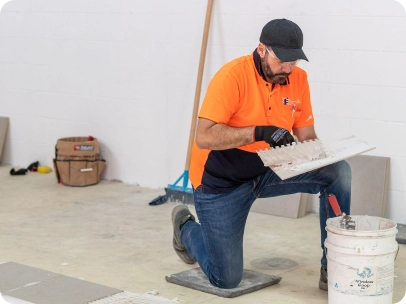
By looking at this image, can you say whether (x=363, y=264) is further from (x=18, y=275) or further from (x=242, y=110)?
(x=18, y=275)

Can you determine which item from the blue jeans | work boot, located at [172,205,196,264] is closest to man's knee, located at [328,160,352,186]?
the blue jeans

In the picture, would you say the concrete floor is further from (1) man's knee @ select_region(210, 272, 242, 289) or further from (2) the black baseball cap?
(2) the black baseball cap

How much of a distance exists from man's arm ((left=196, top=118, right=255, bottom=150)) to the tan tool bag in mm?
2771

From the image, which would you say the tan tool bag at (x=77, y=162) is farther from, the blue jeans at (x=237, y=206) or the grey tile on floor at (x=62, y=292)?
the blue jeans at (x=237, y=206)

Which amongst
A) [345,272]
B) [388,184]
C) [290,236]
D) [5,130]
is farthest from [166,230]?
[5,130]

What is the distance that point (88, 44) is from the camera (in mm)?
5910

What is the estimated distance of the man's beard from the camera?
321 cm

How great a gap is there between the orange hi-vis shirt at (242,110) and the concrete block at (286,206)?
1.50m

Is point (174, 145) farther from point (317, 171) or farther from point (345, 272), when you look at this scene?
point (345, 272)

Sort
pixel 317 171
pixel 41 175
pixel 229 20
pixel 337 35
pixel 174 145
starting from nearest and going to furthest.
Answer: pixel 317 171, pixel 337 35, pixel 229 20, pixel 174 145, pixel 41 175

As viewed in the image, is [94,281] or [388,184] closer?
[94,281]

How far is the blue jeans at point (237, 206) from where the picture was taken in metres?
3.29

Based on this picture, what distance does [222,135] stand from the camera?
10.2ft

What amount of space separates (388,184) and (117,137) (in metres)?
2.23
